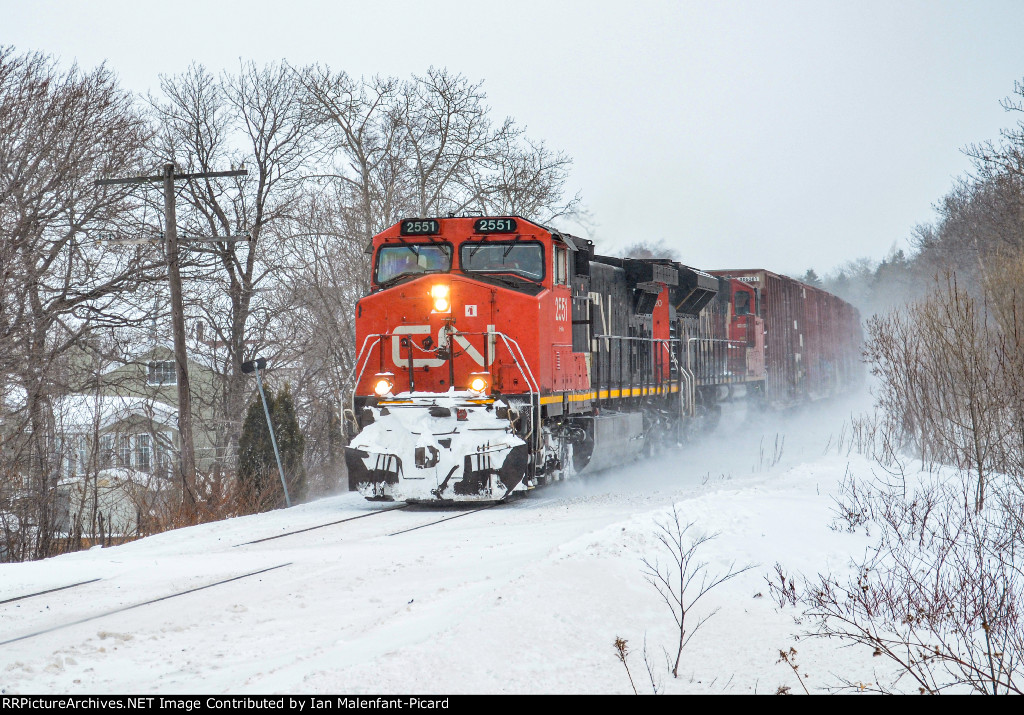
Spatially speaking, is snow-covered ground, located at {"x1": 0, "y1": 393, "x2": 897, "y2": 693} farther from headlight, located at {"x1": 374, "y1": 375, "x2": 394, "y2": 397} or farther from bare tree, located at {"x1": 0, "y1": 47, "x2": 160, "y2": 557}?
bare tree, located at {"x1": 0, "y1": 47, "x2": 160, "y2": 557}

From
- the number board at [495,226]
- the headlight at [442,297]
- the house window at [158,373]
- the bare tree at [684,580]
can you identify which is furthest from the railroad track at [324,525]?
the house window at [158,373]

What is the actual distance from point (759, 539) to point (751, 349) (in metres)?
15.6

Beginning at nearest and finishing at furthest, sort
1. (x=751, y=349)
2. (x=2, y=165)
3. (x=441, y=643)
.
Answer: (x=441, y=643), (x=2, y=165), (x=751, y=349)

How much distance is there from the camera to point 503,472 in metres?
11.2

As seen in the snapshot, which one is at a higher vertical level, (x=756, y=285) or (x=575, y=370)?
(x=756, y=285)

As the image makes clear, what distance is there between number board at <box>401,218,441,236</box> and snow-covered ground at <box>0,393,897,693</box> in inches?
168

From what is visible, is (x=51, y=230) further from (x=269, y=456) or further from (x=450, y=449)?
(x=450, y=449)

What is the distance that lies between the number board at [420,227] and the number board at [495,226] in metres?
0.56

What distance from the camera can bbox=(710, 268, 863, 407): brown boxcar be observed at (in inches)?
940

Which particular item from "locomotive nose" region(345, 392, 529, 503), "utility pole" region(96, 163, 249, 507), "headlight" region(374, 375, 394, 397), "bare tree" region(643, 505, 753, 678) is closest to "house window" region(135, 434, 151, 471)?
"utility pole" region(96, 163, 249, 507)

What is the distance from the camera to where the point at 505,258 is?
12195 millimetres

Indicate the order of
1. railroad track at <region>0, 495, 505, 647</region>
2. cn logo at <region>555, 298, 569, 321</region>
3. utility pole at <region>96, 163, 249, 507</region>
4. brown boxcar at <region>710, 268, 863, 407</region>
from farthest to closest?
brown boxcar at <region>710, 268, 863, 407</region> → utility pole at <region>96, 163, 249, 507</region> → cn logo at <region>555, 298, 569, 321</region> → railroad track at <region>0, 495, 505, 647</region>

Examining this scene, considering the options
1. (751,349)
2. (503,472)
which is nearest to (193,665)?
(503,472)

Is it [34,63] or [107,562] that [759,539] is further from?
[34,63]
